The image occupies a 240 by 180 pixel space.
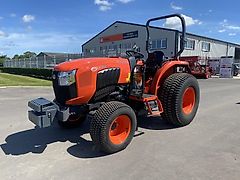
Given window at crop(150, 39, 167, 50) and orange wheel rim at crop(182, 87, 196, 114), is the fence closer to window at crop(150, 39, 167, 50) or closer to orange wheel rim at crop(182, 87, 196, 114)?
window at crop(150, 39, 167, 50)

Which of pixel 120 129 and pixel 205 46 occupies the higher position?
pixel 205 46

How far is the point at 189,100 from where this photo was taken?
6156mm

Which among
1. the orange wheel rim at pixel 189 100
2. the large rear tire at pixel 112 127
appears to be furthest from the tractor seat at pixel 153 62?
the large rear tire at pixel 112 127

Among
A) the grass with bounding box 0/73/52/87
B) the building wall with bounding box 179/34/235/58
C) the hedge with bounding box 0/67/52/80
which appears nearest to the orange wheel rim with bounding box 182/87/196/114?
the grass with bounding box 0/73/52/87

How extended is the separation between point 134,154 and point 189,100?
2511mm

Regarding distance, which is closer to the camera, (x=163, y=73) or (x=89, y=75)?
(x=89, y=75)

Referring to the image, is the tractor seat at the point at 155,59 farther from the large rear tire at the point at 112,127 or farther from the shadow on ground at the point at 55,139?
the large rear tire at the point at 112,127

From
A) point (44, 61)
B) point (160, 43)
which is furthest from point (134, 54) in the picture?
point (160, 43)

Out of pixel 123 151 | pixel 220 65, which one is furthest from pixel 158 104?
pixel 220 65

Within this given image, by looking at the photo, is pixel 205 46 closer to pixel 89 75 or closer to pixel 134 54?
pixel 134 54

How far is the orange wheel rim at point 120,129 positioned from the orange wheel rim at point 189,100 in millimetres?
1913

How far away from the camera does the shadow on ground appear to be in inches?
170

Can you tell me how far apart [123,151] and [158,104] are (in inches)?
56.1

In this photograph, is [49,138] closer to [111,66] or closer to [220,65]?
[111,66]
